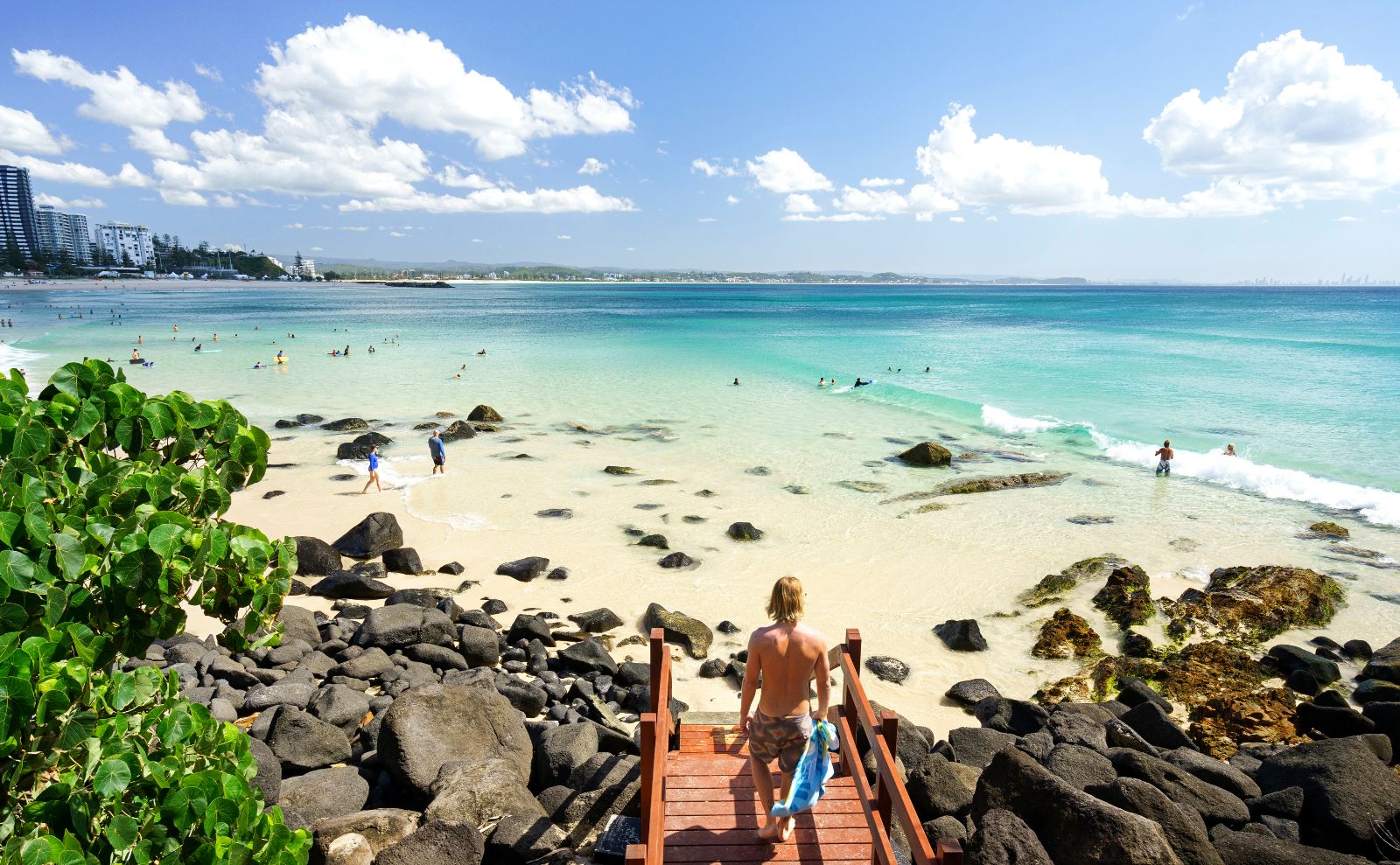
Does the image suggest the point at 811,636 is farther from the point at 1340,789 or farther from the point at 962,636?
the point at 962,636

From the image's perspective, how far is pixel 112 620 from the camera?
125 inches

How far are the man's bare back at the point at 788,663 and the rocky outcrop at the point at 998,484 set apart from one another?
15.0 meters

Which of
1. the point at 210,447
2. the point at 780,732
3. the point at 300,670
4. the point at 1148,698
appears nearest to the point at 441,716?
the point at 300,670

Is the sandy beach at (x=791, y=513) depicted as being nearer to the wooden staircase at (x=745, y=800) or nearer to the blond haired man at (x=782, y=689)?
the wooden staircase at (x=745, y=800)

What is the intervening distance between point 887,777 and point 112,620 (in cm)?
429

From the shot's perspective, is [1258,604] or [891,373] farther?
[891,373]

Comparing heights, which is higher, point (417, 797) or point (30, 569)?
point (30, 569)

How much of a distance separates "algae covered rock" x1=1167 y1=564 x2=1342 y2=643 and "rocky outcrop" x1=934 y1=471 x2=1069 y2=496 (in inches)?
256

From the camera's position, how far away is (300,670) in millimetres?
9164

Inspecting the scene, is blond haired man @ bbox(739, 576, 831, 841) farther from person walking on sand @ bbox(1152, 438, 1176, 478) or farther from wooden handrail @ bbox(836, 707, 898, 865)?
person walking on sand @ bbox(1152, 438, 1176, 478)

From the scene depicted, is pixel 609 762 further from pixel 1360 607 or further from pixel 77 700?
pixel 1360 607

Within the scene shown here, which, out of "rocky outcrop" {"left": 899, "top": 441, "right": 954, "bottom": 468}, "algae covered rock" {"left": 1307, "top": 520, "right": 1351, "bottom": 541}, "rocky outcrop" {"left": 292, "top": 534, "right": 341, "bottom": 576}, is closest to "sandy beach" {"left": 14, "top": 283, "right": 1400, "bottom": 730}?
"algae covered rock" {"left": 1307, "top": 520, "right": 1351, "bottom": 541}

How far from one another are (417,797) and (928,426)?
80.0ft

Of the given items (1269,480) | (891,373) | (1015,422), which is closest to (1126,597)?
(1269,480)
